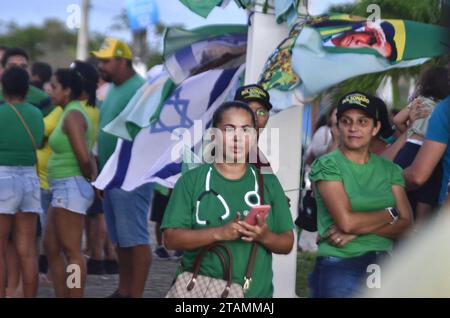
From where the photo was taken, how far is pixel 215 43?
6.47 metres

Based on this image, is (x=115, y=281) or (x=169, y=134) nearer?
(x=169, y=134)

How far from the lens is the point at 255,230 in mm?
4090

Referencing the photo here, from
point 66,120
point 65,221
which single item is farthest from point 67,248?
point 66,120

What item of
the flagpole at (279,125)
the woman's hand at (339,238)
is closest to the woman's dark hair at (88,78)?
the flagpole at (279,125)

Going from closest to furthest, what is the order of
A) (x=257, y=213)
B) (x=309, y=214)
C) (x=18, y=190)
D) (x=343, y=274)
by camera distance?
(x=257, y=213), (x=343, y=274), (x=309, y=214), (x=18, y=190)

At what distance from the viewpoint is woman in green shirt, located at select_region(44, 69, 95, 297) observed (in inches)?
263

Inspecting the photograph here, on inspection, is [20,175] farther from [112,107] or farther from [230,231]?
[230,231]

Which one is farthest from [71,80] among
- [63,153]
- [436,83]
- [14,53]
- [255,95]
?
[436,83]

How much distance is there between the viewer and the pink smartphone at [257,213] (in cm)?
406

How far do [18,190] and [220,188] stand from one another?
2.57m

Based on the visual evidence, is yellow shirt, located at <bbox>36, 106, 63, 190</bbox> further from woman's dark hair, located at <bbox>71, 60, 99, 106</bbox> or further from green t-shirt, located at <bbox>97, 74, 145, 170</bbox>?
woman's dark hair, located at <bbox>71, 60, 99, 106</bbox>

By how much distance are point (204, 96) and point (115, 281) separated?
2466 millimetres

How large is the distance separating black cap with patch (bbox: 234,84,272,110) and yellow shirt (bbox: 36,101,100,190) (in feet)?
7.28
